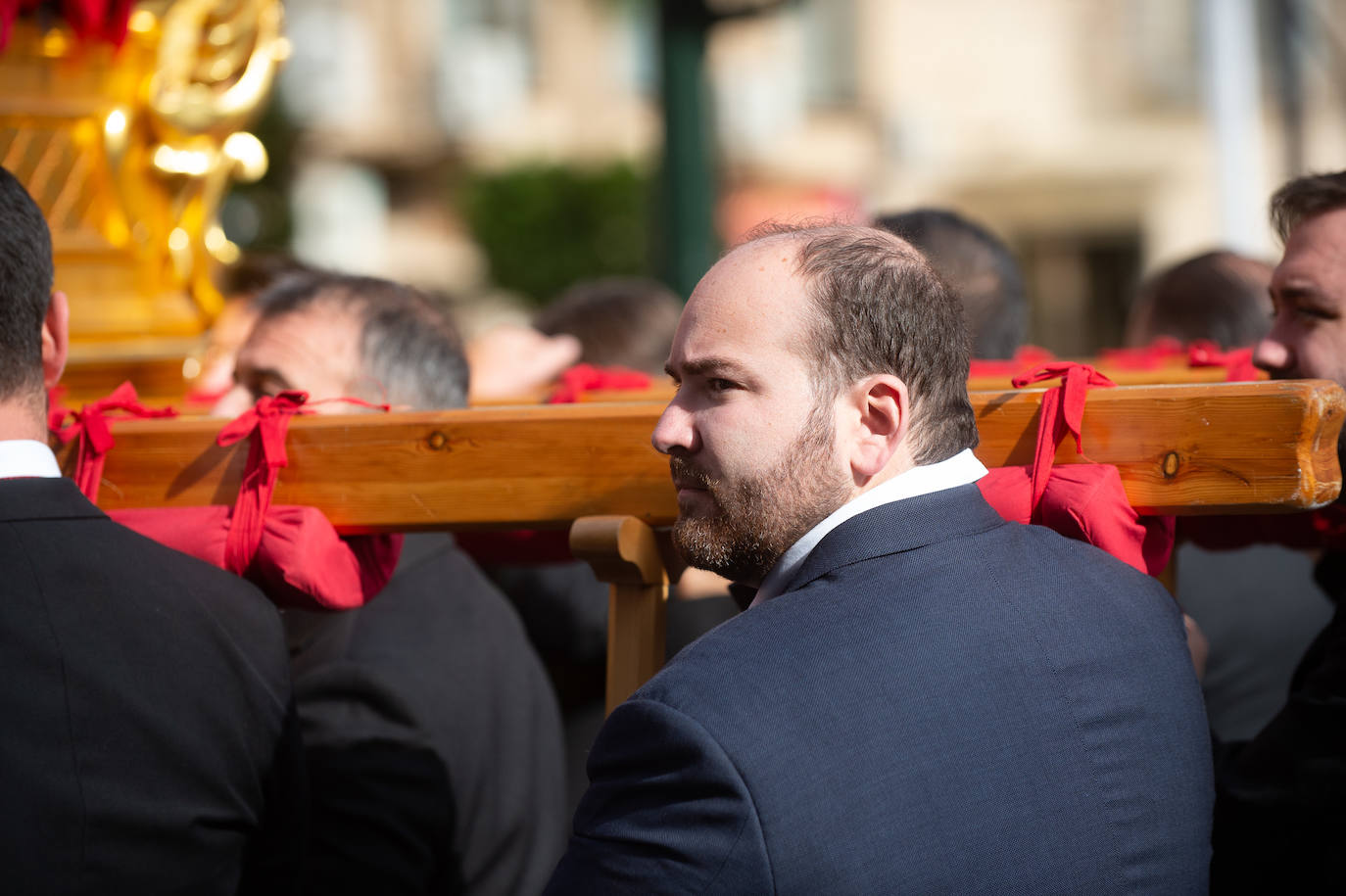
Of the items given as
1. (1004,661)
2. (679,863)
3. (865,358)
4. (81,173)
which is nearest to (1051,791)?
(1004,661)

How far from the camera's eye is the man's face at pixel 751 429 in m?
1.57

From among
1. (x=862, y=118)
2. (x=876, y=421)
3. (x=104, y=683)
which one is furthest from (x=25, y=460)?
(x=862, y=118)

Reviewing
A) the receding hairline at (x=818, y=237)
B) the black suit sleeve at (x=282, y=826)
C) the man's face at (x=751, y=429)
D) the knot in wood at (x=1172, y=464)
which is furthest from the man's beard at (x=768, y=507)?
the black suit sleeve at (x=282, y=826)

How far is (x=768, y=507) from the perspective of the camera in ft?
5.19

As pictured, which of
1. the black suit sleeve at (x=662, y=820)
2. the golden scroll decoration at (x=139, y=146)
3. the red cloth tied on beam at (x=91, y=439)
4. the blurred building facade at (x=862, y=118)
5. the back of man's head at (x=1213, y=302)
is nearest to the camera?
the black suit sleeve at (x=662, y=820)

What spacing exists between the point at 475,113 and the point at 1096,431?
A: 2397cm

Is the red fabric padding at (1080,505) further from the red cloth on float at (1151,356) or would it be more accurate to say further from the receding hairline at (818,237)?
the red cloth on float at (1151,356)

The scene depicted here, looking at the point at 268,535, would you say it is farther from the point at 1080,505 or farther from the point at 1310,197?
the point at 1310,197

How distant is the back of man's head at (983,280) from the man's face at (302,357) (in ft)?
4.07

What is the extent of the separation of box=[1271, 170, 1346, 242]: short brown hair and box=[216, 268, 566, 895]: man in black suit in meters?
1.50

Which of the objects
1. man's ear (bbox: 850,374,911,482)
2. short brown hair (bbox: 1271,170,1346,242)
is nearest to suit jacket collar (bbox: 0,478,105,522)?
man's ear (bbox: 850,374,911,482)

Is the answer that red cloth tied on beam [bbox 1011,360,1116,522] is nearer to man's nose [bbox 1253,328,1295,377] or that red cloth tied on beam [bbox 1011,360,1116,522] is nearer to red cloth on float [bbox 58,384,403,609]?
man's nose [bbox 1253,328,1295,377]

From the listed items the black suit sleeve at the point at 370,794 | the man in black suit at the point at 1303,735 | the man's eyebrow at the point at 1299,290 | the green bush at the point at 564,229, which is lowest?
the green bush at the point at 564,229

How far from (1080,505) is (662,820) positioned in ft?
2.11
